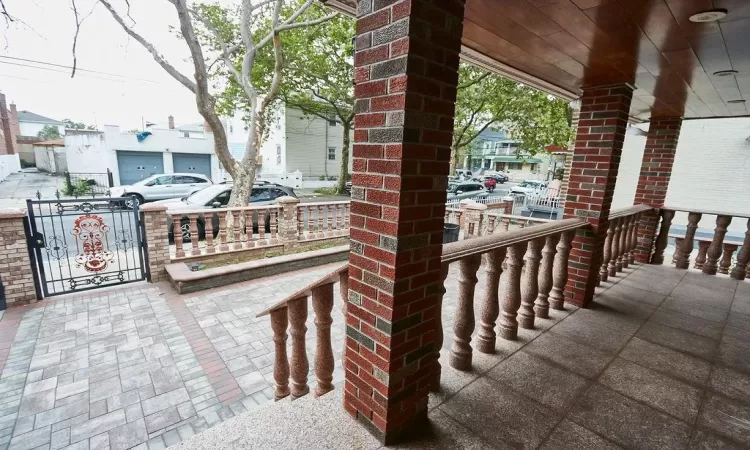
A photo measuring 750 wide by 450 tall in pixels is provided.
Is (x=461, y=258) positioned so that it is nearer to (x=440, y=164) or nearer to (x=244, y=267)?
(x=440, y=164)

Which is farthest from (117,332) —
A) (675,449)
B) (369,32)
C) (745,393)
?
(745,393)

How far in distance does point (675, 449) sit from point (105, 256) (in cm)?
697

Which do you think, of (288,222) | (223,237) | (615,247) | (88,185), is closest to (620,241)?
(615,247)

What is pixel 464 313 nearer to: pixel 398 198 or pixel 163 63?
pixel 398 198

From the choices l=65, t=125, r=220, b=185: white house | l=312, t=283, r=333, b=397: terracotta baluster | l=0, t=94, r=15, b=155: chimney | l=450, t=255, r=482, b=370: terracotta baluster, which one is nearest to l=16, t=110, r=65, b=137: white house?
l=0, t=94, r=15, b=155: chimney

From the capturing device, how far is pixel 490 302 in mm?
2307

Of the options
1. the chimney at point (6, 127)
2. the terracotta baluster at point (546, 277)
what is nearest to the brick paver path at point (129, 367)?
the terracotta baluster at point (546, 277)

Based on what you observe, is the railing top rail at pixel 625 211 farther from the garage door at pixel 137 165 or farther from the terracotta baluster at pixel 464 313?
the garage door at pixel 137 165

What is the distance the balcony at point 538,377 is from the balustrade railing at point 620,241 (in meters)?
0.89

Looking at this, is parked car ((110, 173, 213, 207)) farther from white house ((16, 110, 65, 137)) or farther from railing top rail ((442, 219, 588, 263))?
white house ((16, 110, 65, 137))

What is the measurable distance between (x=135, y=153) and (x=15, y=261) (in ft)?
58.2

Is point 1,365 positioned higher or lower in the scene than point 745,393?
lower

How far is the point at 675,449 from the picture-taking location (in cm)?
167

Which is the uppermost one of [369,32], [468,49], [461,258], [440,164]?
[468,49]
